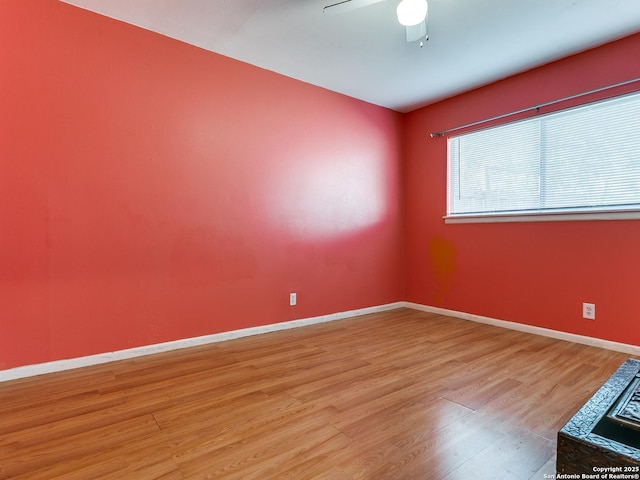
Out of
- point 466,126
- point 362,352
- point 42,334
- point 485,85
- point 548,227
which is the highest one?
point 485,85

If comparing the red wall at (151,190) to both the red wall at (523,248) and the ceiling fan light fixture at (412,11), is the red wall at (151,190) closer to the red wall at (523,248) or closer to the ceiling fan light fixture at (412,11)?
the red wall at (523,248)

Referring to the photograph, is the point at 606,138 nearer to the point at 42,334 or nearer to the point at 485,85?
the point at 485,85

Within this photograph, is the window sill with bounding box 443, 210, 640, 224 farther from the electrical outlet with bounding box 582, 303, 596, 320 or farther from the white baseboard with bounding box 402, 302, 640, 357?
the white baseboard with bounding box 402, 302, 640, 357

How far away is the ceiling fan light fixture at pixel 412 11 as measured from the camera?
185 cm

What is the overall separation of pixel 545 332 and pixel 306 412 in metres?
2.52

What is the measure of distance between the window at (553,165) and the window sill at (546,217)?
0.01 meters

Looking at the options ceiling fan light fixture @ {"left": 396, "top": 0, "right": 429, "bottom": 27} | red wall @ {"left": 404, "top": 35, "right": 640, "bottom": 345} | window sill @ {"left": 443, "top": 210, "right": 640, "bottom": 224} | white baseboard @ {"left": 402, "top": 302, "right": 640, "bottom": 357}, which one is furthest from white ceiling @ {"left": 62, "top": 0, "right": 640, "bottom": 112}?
white baseboard @ {"left": 402, "top": 302, "right": 640, "bottom": 357}

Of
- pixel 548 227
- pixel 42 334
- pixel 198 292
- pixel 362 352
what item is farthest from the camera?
pixel 548 227

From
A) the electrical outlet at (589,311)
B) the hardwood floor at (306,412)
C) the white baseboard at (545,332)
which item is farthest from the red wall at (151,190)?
the electrical outlet at (589,311)

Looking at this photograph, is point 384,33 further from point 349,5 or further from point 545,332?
point 545,332

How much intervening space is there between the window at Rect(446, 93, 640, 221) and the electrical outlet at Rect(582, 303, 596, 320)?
77cm

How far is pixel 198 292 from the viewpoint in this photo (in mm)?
2779

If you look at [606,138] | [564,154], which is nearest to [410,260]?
[564,154]

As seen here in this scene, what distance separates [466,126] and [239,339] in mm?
3243
